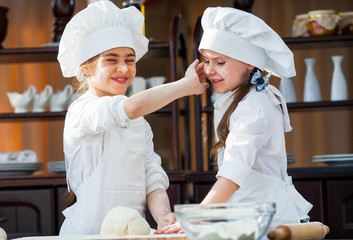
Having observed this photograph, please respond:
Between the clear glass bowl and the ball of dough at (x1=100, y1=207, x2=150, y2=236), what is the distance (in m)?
0.58

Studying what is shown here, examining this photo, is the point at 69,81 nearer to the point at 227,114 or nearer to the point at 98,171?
the point at 98,171

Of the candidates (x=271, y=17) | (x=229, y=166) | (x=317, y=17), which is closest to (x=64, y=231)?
(x=229, y=166)

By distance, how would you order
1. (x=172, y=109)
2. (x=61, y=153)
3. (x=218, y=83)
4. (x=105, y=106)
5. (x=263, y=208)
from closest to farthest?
(x=263, y=208) < (x=105, y=106) < (x=218, y=83) < (x=172, y=109) < (x=61, y=153)

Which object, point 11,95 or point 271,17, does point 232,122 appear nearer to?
point 11,95

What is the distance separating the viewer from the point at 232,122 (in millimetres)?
1804

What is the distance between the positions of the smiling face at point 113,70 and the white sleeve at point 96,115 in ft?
0.37

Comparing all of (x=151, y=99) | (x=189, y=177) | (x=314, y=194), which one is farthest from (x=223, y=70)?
(x=314, y=194)

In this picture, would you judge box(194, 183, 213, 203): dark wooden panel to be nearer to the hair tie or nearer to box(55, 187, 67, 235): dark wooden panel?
box(55, 187, 67, 235): dark wooden panel

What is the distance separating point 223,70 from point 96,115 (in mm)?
384

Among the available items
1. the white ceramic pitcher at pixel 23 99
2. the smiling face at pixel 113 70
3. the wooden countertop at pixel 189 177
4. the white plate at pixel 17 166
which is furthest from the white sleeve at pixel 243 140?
the white ceramic pitcher at pixel 23 99

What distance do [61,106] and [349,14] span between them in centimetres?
167

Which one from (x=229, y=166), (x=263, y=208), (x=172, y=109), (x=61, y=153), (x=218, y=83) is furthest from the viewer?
(x=61, y=153)

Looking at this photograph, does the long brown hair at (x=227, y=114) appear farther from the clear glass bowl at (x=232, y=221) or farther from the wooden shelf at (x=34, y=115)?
the wooden shelf at (x=34, y=115)

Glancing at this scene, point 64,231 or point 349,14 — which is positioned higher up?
point 349,14
